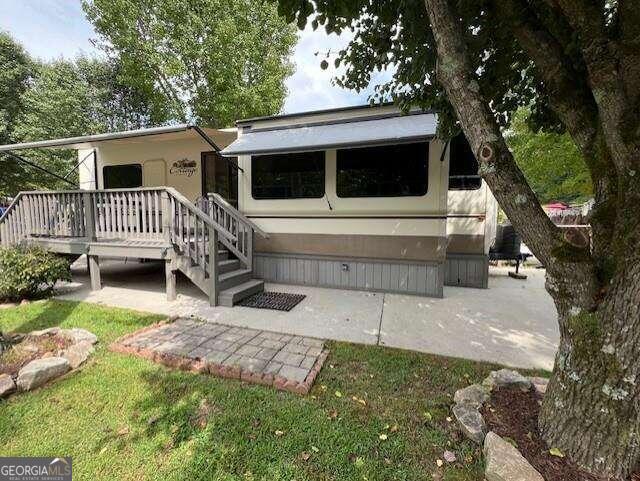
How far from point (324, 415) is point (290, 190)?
189 inches

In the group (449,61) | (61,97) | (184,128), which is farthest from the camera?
(61,97)

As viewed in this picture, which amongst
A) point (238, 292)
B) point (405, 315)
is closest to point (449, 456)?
point (405, 315)

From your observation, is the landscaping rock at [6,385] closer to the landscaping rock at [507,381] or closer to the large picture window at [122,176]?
the landscaping rock at [507,381]

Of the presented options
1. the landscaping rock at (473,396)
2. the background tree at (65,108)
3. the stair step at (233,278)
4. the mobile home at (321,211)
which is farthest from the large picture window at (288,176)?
the background tree at (65,108)

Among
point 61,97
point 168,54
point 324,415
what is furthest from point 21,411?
point 61,97

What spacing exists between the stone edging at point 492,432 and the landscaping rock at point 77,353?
358 cm

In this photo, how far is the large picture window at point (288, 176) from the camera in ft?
20.1

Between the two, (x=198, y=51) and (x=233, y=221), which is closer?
(x=233, y=221)

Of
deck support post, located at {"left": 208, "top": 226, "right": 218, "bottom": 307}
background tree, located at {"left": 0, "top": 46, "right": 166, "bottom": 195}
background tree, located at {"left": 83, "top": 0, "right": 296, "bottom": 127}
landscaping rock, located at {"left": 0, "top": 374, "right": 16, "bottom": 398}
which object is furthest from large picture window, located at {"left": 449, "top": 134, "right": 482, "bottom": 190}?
background tree, located at {"left": 0, "top": 46, "right": 166, "bottom": 195}

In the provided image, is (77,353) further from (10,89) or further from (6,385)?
(10,89)

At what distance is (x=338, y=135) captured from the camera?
5.16 m

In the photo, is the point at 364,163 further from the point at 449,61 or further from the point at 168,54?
the point at 168,54

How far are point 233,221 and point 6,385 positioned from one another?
3991 millimetres

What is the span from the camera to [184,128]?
5191 millimetres
